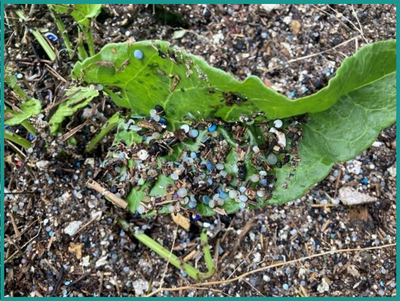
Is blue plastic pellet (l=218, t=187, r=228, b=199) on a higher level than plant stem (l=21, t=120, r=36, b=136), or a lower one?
lower

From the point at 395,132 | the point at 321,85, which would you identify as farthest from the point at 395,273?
the point at 321,85

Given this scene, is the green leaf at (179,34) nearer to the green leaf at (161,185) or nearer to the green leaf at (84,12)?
the green leaf at (84,12)

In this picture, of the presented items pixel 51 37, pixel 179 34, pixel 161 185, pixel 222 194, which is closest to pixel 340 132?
pixel 222 194

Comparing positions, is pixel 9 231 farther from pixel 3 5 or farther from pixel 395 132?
pixel 395 132

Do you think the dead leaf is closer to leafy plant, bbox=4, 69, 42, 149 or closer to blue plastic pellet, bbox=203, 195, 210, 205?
blue plastic pellet, bbox=203, 195, 210, 205

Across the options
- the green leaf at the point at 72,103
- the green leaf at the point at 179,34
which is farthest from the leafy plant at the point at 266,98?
the green leaf at the point at 179,34

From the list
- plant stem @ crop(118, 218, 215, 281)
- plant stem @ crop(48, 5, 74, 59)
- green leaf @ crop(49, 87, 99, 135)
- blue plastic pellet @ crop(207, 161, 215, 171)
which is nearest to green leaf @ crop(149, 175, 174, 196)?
blue plastic pellet @ crop(207, 161, 215, 171)

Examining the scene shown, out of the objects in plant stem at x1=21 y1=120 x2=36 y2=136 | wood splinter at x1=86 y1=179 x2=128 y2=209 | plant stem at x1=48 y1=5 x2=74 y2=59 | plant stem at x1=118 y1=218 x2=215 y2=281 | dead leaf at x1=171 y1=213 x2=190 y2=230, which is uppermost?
plant stem at x1=48 y1=5 x2=74 y2=59
